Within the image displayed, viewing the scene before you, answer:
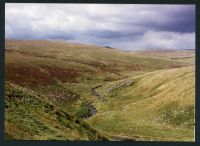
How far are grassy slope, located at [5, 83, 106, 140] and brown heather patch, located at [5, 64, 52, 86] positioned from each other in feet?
78.1

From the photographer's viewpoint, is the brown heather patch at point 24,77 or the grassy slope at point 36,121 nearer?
the grassy slope at point 36,121

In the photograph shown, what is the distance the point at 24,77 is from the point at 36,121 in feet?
99.6

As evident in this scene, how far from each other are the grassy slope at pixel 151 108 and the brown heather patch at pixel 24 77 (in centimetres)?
855

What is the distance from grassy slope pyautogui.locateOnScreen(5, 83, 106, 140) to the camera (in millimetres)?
35312

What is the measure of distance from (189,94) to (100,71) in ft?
121

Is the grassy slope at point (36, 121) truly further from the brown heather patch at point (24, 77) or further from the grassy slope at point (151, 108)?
the brown heather patch at point (24, 77)

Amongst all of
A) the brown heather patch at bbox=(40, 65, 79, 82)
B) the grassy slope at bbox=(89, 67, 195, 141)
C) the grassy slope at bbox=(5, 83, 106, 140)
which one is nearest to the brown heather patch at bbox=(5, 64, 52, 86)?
the brown heather patch at bbox=(40, 65, 79, 82)

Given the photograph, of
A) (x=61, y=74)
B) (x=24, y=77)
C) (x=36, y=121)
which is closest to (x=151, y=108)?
(x=24, y=77)

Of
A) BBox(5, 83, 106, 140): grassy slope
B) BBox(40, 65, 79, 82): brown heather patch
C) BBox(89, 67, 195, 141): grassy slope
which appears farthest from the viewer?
BBox(40, 65, 79, 82): brown heather patch

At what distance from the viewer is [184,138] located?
5212 cm

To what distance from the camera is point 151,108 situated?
6619 cm

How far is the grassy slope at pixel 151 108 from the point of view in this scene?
5538cm

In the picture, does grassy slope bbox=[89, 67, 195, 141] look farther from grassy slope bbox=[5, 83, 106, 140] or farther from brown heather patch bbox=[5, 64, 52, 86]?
grassy slope bbox=[5, 83, 106, 140]

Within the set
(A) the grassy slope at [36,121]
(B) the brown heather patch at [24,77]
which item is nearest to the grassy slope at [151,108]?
(B) the brown heather patch at [24,77]
